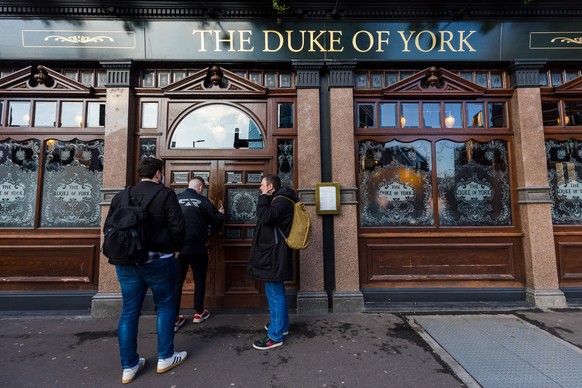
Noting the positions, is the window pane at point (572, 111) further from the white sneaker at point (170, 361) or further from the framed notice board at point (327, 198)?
the white sneaker at point (170, 361)

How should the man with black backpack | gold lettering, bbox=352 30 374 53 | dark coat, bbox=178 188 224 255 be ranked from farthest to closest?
gold lettering, bbox=352 30 374 53
dark coat, bbox=178 188 224 255
the man with black backpack

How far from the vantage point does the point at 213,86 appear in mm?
5125

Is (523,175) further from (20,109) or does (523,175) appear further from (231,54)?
(20,109)

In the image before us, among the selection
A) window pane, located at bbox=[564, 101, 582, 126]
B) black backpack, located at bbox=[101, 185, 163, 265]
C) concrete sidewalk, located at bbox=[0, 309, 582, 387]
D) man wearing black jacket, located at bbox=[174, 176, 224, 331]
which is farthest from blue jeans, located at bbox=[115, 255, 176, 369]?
window pane, located at bbox=[564, 101, 582, 126]

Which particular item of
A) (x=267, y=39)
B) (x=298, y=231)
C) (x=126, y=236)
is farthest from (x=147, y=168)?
(x=267, y=39)

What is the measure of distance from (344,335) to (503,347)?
1.81m

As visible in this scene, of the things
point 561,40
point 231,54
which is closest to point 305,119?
point 231,54

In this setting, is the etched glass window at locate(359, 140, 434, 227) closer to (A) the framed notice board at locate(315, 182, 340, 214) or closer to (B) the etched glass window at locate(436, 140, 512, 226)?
(B) the etched glass window at locate(436, 140, 512, 226)

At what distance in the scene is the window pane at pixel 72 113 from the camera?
16.7 ft

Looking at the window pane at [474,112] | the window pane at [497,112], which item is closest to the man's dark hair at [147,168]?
the window pane at [474,112]

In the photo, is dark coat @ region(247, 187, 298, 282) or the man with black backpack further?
dark coat @ region(247, 187, 298, 282)

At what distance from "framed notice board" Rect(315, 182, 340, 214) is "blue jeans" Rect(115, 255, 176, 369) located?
2421 millimetres

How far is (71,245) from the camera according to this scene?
15.9ft

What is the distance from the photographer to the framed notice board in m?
4.71
